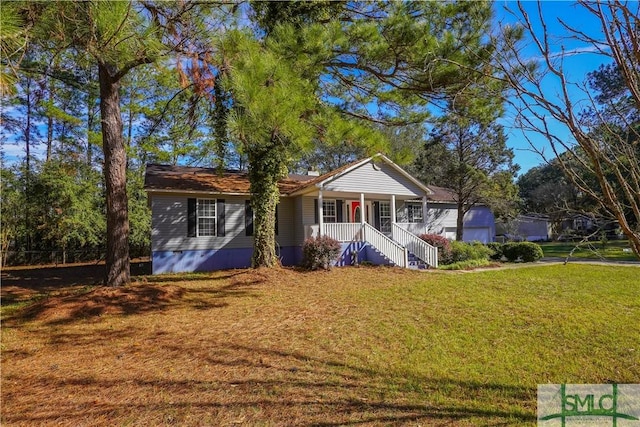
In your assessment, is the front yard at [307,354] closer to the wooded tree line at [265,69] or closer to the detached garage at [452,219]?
the wooded tree line at [265,69]

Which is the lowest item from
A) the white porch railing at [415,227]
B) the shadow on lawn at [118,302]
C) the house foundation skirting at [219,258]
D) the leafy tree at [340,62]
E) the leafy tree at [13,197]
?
the shadow on lawn at [118,302]

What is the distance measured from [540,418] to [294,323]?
3.76m

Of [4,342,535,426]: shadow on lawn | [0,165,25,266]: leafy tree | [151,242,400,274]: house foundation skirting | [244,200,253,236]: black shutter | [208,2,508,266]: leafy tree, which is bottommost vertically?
[4,342,535,426]: shadow on lawn

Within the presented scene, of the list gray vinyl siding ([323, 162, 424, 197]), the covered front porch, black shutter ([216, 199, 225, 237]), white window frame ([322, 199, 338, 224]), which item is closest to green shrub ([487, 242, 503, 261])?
the covered front porch

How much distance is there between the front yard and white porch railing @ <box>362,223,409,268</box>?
4880mm

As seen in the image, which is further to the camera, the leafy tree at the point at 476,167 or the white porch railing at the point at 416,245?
the leafy tree at the point at 476,167

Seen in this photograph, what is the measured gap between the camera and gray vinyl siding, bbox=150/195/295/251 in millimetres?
13055

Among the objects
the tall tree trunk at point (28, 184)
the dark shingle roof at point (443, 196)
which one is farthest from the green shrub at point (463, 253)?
the tall tree trunk at point (28, 184)

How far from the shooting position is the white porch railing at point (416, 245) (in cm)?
1356

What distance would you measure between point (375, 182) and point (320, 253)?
4.62 metres

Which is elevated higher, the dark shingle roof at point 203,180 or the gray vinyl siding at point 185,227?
the dark shingle roof at point 203,180

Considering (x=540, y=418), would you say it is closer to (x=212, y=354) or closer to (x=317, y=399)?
(x=317, y=399)

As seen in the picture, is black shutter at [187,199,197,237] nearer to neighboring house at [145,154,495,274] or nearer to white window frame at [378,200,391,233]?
neighboring house at [145,154,495,274]

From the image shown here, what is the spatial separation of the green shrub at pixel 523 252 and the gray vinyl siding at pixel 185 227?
10708 mm
